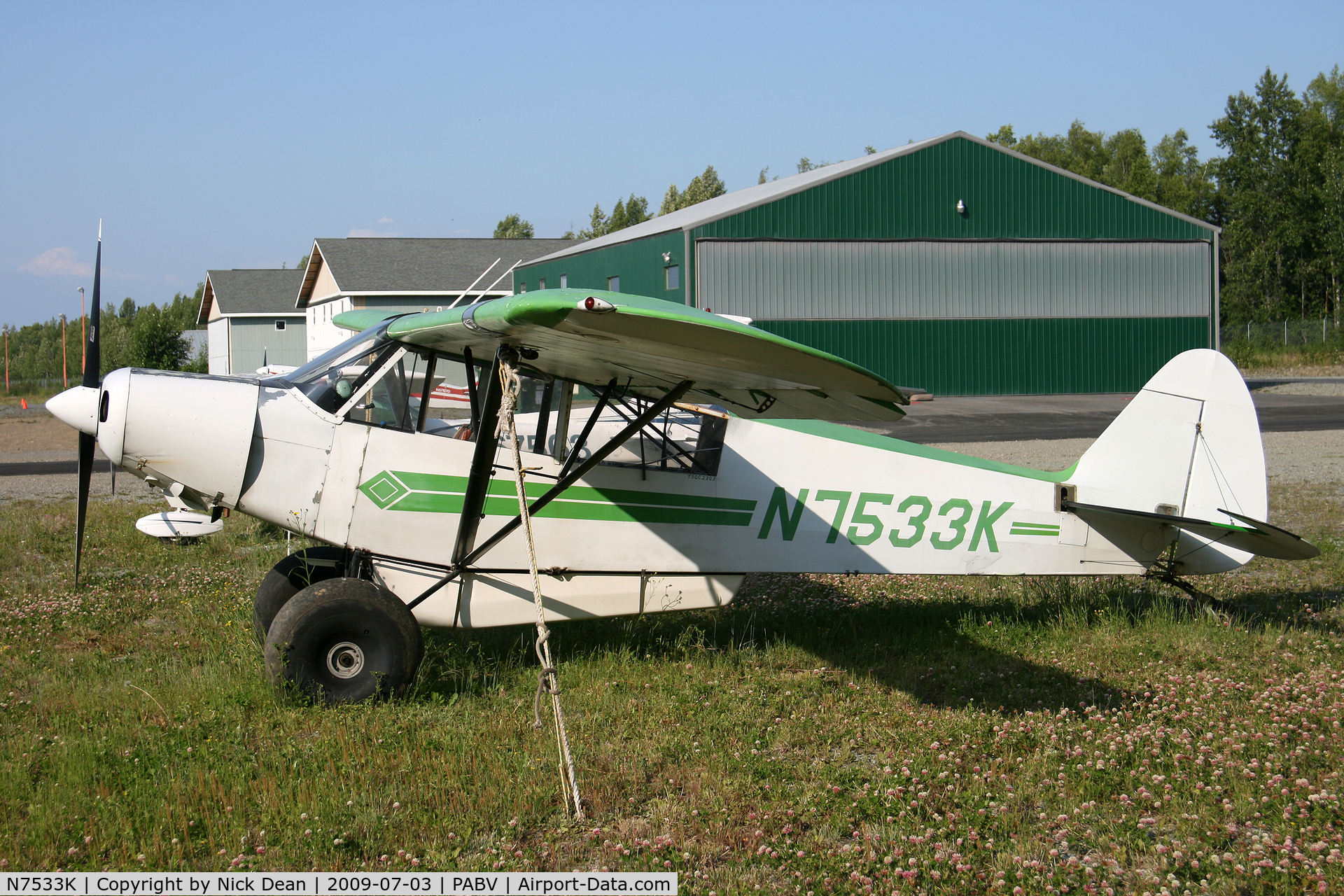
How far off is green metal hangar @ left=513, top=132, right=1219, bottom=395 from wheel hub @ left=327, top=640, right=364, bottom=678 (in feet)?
85.7

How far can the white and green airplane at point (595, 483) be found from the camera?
5.60 meters

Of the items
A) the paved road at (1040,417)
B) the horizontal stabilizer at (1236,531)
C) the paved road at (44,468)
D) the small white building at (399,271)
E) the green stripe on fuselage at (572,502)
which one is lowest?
the paved road at (44,468)

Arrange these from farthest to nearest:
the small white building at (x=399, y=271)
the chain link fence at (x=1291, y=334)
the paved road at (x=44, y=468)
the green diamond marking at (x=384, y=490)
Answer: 1. the chain link fence at (x=1291, y=334)
2. the small white building at (x=399, y=271)
3. the paved road at (x=44, y=468)
4. the green diamond marking at (x=384, y=490)

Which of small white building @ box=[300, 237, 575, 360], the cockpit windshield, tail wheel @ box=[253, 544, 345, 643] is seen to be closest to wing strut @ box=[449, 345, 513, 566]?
the cockpit windshield

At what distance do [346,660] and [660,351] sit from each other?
8.84ft

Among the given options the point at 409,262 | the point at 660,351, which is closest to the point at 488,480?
the point at 660,351

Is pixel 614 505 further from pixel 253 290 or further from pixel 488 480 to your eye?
pixel 253 290

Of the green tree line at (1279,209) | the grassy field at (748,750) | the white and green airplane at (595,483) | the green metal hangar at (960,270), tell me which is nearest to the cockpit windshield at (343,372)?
the white and green airplane at (595,483)

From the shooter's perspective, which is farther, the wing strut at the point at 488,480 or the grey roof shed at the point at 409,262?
the grey roof shed at the point at 409,262

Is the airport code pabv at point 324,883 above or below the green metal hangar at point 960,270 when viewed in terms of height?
below

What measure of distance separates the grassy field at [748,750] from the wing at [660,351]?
185 centimetres

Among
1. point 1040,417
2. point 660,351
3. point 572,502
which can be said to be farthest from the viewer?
point 1040,417

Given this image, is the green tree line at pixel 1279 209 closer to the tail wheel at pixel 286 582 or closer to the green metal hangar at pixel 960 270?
the green metal hangar at pixel 960 270

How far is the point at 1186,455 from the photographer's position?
283 inches
